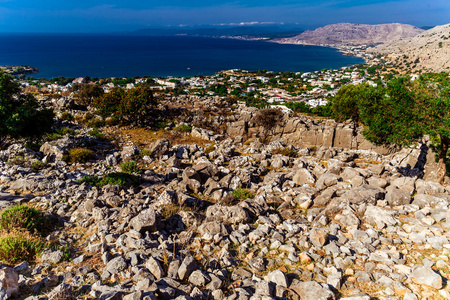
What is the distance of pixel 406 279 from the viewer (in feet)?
21.1

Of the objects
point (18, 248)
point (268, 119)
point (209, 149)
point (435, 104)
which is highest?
point (435, 104)

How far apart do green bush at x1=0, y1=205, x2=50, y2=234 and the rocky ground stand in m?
0.56

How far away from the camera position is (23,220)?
8344 mm

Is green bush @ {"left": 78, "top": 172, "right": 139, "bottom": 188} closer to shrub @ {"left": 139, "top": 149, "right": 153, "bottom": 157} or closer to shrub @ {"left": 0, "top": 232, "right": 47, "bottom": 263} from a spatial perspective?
shrub @ {"left": 139, "top": 149, "right": 153, "bottom": 157}

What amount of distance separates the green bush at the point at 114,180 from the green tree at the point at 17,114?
20.0ft

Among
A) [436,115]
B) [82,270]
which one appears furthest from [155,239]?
[436,115]

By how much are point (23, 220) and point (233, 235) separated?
6.96 meters

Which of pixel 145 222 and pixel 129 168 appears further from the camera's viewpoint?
pixel 129 168

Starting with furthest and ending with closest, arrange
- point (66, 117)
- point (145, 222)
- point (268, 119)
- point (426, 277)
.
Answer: point (66, 117) → point (268, 119) → point (145, 222) → point (426, 277)

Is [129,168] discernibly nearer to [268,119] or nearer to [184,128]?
[184,128]

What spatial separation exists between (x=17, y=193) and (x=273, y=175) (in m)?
12.6

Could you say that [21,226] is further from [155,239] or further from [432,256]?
[432,256]

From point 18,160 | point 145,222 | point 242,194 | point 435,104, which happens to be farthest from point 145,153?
point 435,104

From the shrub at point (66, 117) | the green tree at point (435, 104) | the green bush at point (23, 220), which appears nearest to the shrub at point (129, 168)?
the green bush at point (23, 220)
